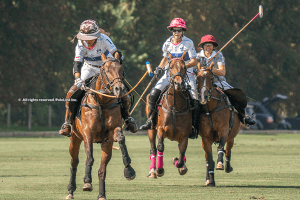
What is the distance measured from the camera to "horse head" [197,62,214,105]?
13.8 meters

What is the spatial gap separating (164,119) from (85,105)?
268cm

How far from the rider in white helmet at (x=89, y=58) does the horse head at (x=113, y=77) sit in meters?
0.62

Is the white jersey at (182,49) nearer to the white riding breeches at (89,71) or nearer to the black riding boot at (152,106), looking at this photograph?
the black riding boot at (152,106)

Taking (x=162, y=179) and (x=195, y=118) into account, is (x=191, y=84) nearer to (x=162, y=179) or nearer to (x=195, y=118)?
(x=195, y=118)

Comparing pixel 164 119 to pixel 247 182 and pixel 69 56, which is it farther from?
pixel 69 56

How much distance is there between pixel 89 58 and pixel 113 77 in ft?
5.50

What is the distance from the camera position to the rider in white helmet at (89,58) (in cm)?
1180

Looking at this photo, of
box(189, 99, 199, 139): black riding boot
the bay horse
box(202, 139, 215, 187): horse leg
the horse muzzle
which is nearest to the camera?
the horse muzzle

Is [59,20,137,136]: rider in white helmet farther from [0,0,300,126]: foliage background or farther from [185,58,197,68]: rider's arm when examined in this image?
[0,0,300,126]: foliage background

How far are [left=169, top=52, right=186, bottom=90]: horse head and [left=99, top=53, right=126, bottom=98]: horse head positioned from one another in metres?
2.10

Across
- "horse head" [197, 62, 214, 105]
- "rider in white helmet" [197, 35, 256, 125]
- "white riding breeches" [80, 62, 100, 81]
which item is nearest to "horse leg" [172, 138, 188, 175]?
"horse head" [197, 62, 214, 105]

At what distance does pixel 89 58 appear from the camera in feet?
40.1

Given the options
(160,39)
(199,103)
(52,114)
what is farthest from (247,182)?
(160,39)

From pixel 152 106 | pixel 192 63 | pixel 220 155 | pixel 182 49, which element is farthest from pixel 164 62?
pixel 220 155
